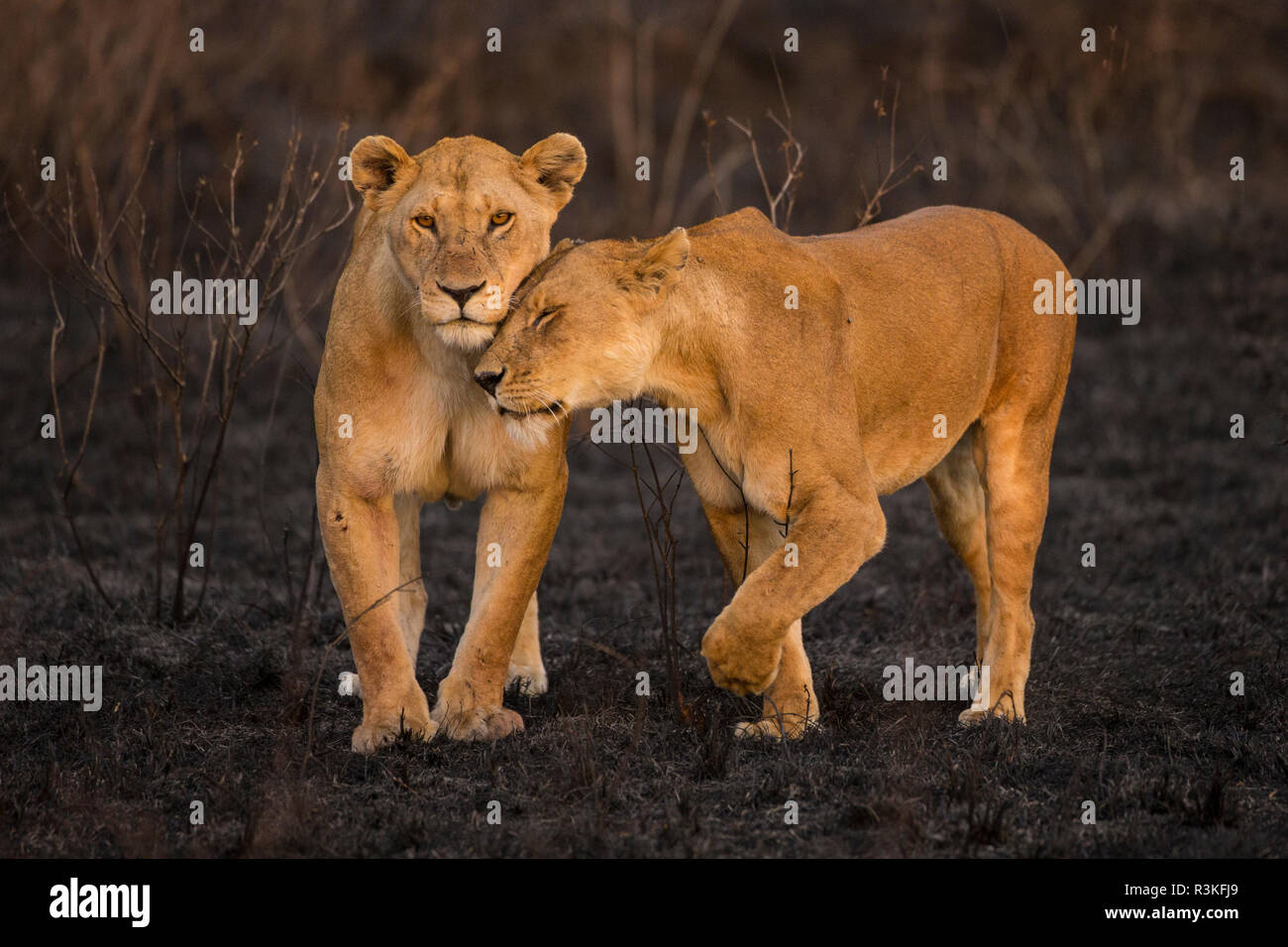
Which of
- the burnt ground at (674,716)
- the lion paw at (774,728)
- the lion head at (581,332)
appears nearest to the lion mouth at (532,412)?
the lion head at (581,332)

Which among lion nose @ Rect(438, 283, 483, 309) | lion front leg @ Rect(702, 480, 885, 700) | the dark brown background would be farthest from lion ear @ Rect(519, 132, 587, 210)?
lion front leg @ Rect(702, 480, 885, 700)

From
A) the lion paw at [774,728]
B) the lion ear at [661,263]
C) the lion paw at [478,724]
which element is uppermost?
the lion ear at [661,263]

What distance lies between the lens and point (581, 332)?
519 centimetres

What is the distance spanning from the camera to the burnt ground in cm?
473

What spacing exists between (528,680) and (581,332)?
1.93m

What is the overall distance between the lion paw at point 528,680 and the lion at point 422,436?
70cm

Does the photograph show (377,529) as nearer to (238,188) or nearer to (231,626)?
(231,626)

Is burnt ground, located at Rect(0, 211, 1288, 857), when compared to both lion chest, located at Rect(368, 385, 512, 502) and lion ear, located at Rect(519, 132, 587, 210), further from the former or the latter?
lion ear, located at Rect(519, 132, 587, 210)

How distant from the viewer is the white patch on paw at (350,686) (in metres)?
6.36

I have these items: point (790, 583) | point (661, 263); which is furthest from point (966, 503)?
point (661, 263)

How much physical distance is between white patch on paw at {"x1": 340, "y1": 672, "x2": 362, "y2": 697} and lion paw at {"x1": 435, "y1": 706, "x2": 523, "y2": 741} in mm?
777

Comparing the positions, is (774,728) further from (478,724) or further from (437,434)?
(437,434)

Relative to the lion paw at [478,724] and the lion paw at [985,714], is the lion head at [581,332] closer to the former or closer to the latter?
the lion paw at [478,724]
